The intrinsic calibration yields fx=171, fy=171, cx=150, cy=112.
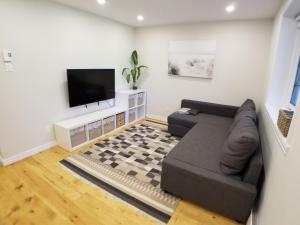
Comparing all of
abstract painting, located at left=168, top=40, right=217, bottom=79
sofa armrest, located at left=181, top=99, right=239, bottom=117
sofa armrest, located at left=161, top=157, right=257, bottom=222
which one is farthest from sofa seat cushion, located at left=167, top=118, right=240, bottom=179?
abstract painting, located at left=168, top=40, right=217, bottom=79

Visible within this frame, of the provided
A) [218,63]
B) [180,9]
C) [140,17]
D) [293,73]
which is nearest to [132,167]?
[293,73]

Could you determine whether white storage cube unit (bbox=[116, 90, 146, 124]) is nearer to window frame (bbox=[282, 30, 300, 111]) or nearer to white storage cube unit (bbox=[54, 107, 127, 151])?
white storage cube unit (bbox=[54, 107, 127, 151])

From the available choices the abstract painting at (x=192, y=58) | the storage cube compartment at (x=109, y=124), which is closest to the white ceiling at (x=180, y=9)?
the abstract painting at (x=192, y=58)

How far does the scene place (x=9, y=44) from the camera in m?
2.36

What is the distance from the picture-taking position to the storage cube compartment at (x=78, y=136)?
2.99 meters

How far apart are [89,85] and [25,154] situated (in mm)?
1594

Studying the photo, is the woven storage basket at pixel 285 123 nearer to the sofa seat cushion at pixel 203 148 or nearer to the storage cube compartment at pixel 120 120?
the sofa seat cushion at pixel 203 148

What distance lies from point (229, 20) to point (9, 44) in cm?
378

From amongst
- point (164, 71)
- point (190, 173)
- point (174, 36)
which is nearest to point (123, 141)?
point (190, 173)

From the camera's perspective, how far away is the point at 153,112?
15.9 feet

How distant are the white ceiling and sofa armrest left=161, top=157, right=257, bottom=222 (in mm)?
2339

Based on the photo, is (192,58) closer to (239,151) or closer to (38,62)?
(239,151)

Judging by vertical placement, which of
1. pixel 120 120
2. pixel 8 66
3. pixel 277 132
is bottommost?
pixel 120 120

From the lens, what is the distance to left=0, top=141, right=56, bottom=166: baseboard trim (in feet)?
8.29
